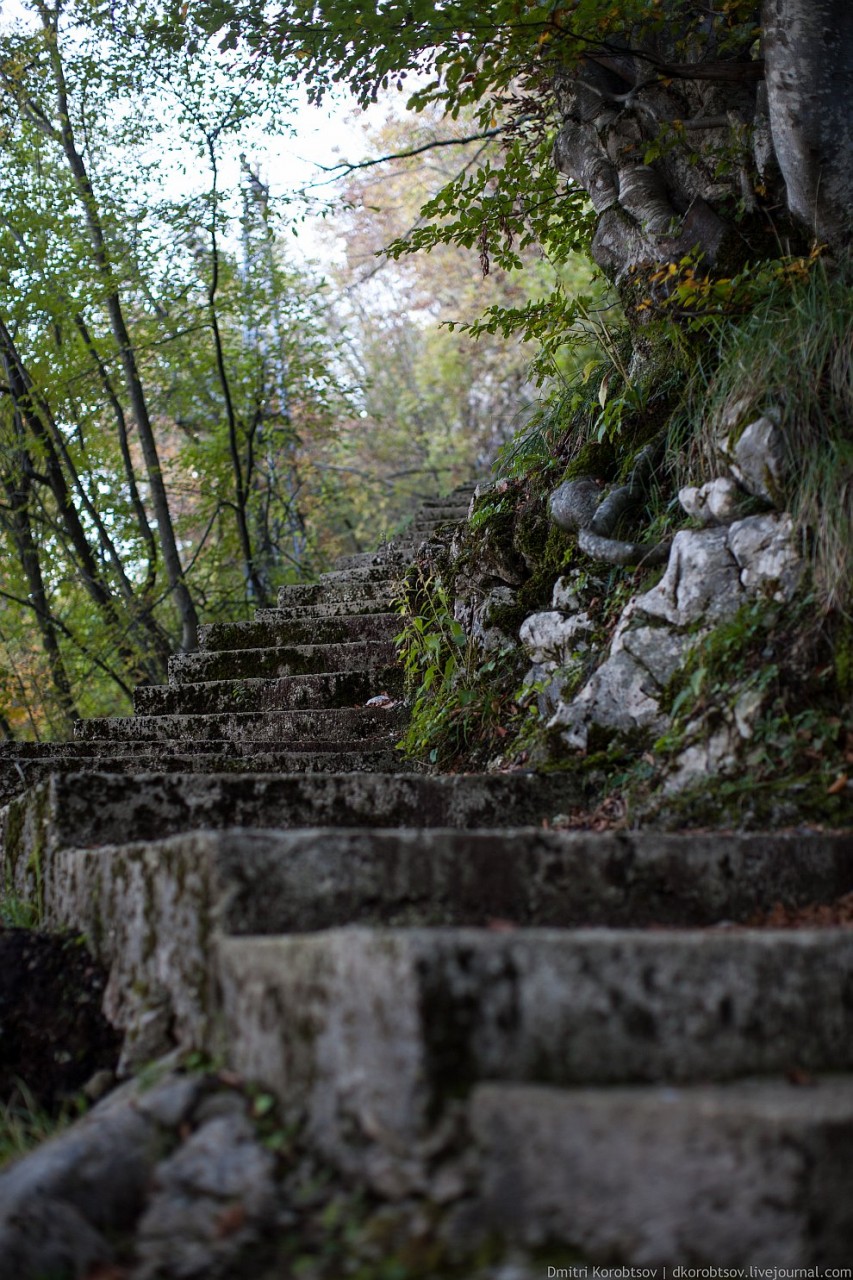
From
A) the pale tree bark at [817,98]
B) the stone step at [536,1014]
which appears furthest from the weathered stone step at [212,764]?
the pale tree bark at [817,98]

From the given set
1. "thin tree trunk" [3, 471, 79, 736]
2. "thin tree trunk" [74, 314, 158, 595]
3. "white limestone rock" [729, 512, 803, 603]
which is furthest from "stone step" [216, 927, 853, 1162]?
"thin tree trunk" [3, 471, 79, 736]

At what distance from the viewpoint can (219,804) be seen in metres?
2.71

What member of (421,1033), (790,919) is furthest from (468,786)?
(421,1033)

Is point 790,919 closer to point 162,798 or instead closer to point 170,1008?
point 170,1008

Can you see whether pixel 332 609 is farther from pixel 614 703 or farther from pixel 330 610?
pixel 614 703

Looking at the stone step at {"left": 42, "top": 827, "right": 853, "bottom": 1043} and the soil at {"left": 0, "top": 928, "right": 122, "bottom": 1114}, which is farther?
the soil at {"left": 0, "top": 928, "right": 122, "bottom": 1114}

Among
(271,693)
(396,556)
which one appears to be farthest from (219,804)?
(396,556)

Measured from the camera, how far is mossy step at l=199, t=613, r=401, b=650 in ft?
18.7

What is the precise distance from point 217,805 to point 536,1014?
1443 millimetres

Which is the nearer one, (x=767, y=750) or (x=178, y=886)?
(x=178, y=886)

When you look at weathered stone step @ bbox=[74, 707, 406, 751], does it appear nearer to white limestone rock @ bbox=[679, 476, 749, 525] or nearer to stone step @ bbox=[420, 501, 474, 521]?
white limestone rock @ bbox=[679, 476, 749, 525]

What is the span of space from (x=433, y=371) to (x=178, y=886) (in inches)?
711

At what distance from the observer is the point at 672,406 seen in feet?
13.0

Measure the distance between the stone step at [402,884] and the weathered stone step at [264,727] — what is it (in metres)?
2.36
